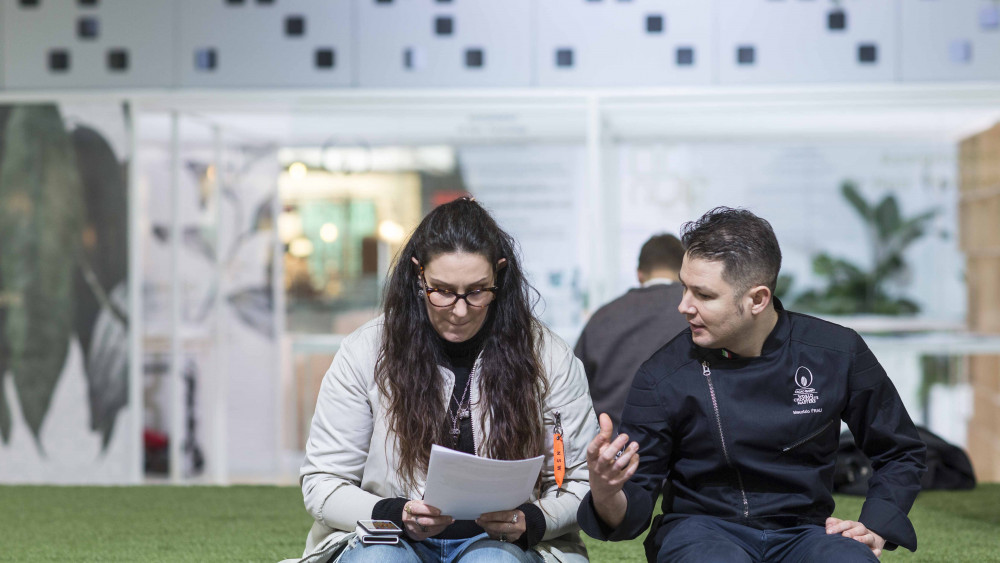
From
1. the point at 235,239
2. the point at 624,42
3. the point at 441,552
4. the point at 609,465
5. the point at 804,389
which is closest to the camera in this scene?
the point at 609,465

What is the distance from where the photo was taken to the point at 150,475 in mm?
6777

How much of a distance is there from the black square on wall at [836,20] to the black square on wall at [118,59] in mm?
4191

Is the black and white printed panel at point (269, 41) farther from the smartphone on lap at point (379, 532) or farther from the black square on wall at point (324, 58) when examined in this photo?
the smartphone on lap at point (379, 532)

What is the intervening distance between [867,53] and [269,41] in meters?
3.53

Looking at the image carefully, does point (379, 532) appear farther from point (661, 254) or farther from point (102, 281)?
point (102, 281)

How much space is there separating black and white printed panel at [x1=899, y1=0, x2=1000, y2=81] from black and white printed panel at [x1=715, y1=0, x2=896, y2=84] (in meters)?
0.10

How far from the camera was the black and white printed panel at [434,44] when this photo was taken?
606cm

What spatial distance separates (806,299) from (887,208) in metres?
0.74

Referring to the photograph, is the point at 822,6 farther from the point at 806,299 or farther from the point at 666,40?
the point at 806,299

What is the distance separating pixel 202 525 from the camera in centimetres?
434

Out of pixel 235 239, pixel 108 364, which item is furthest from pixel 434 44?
pixel 108 364

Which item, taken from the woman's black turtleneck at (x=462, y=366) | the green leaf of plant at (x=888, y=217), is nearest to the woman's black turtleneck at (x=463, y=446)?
the woman's black turtleneck at (x=462, y=366)

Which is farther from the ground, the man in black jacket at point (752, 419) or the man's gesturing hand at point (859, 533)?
the man in black jacket at point (752, 419)

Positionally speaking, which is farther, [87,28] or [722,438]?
[87,28]
